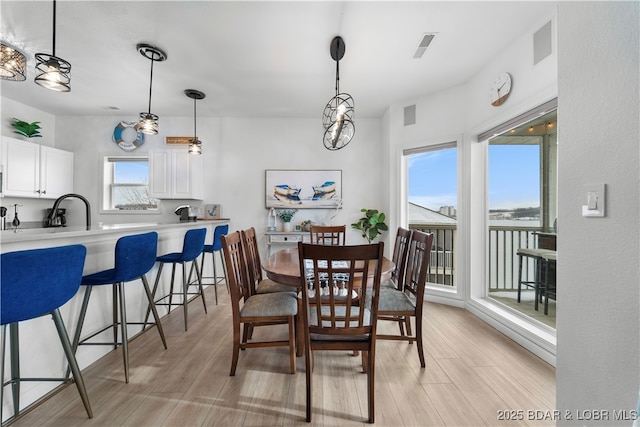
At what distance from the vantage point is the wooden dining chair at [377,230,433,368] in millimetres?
2043

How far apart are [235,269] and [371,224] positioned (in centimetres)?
273

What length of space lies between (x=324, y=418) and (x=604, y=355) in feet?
4.45

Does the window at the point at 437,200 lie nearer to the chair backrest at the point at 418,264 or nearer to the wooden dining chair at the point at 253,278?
the chair backrest at the point at 418,264

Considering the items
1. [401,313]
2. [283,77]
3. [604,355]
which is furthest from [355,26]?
[604,355]

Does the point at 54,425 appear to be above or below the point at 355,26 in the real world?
below

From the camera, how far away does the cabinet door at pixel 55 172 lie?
13.7 feet

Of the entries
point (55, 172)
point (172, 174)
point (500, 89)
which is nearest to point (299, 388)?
point (500, 89)

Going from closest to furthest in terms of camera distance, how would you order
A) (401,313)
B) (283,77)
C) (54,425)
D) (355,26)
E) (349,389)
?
1. (54,425)
2. (349,389)
3. (401,313)
4. (355,26)
5. (283,77)

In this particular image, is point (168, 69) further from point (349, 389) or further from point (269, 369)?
point (349, 389)

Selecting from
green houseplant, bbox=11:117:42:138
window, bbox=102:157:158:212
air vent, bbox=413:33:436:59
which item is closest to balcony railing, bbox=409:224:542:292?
air vent, bbox=413:33:436:59

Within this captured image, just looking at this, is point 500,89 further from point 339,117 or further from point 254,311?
point 254,311

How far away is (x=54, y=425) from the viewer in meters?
1.55

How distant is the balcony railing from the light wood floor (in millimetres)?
844

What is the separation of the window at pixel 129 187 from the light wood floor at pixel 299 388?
3.02m
